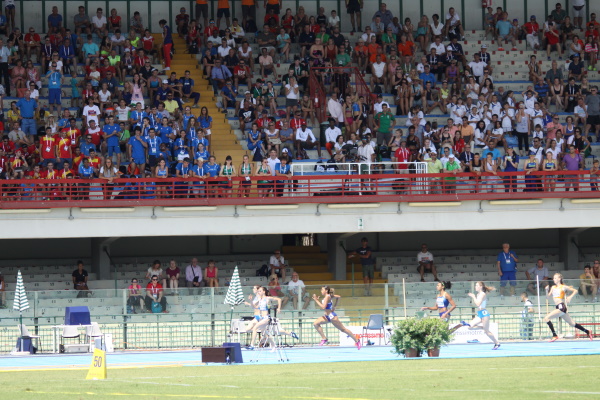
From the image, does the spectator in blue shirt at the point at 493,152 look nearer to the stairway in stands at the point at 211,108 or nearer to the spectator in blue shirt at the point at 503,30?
the stairway in stands at the point at 211,108

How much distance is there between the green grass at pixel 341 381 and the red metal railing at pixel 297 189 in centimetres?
1021

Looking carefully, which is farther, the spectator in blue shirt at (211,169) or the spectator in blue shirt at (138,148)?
the spectator in blue shirt at (138,148)

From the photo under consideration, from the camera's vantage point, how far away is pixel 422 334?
845 inches

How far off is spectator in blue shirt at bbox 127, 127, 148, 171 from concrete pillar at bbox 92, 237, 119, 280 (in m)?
2.51

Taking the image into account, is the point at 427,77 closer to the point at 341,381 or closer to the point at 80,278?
the point at 80,278

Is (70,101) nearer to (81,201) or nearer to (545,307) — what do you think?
(81,201)

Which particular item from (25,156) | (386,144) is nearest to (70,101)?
(25,156)

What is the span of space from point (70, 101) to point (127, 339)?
10.6m

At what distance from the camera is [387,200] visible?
31672 millimetres

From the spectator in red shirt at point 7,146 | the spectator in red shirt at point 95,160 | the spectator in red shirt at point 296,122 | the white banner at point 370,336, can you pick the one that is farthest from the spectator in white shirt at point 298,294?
the spectator in red shirt at point 7,146

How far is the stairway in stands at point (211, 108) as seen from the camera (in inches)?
1355

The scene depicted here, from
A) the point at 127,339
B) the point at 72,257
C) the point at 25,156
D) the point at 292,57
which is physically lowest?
the point at 127,339

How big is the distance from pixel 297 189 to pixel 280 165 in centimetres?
87

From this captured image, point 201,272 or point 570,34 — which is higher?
point 570,34
